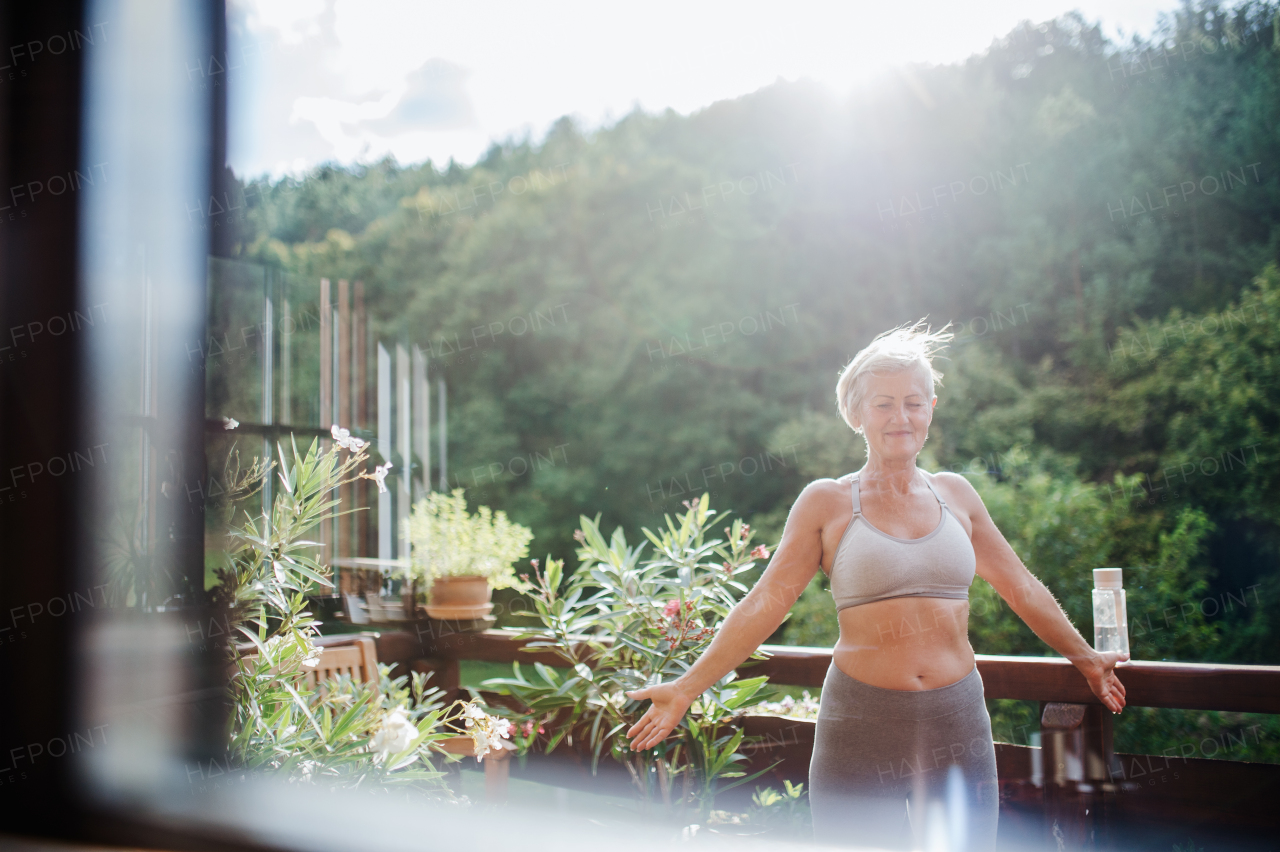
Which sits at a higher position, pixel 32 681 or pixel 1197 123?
pixel 1197 123

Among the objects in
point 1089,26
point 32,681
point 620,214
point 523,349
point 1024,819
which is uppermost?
point 1089,26

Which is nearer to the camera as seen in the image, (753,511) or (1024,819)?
(1024,819)

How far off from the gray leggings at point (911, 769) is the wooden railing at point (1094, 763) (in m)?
0.53

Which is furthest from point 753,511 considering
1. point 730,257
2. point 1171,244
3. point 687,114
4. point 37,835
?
point 37,835

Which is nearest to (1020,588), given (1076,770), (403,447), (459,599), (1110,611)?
(1110,611)

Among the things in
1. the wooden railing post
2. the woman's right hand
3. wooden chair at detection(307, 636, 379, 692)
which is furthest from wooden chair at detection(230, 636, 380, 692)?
the wooden railing post

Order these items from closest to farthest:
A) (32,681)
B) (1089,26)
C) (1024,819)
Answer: (32,681) → (1024,819) → (1089,26)

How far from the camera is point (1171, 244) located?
6.21m

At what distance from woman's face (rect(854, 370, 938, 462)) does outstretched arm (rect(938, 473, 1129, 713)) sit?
0.14 meters

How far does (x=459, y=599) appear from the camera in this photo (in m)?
3.04

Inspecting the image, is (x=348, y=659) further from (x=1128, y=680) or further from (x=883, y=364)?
(x=1128, y=680)

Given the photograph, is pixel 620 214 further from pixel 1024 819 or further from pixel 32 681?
pixel 32 681

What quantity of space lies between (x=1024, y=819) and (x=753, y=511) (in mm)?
4790

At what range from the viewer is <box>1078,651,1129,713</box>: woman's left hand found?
1.67 m
